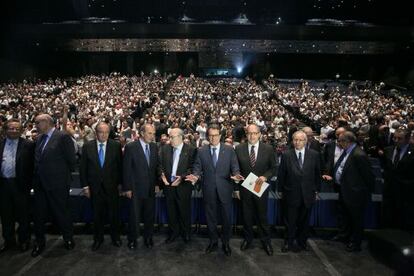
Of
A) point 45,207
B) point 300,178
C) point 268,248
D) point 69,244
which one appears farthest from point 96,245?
point 300,178

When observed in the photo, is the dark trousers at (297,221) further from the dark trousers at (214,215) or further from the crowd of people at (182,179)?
the dark trousers at (214,215)

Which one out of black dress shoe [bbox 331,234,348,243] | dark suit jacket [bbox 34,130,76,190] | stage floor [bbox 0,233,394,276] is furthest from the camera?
black dress shoe [bbox 331,234,348,243]

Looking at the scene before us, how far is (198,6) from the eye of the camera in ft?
116

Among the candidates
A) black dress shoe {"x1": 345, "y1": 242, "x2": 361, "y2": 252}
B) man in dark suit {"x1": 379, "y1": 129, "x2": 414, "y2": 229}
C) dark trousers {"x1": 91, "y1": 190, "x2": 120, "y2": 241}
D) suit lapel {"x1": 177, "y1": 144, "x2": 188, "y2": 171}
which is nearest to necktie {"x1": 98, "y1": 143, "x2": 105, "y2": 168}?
dark trousers {"x1": 91, "y1": 190, "x2": 120, "y2": 241}

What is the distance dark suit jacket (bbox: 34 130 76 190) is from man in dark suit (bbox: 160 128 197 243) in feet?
4.15

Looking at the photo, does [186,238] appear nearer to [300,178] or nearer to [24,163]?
[300,178]

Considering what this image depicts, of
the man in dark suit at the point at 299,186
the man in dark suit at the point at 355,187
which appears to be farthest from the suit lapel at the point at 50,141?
the man in dark suit at the point at 355,187

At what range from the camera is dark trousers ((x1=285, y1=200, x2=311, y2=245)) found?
4797 millimetres

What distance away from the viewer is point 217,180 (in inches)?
188

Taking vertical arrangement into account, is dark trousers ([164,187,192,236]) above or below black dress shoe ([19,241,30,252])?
above

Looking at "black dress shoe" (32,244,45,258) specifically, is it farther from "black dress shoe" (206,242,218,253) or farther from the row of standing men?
"black dress shoe" (206,242,218,253)

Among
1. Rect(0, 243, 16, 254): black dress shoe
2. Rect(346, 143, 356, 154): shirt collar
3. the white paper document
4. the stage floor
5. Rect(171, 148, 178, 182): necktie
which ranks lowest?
the stage floor

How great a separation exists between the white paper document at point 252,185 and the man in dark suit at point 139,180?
1.27m

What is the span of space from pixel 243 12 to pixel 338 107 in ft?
68.3
